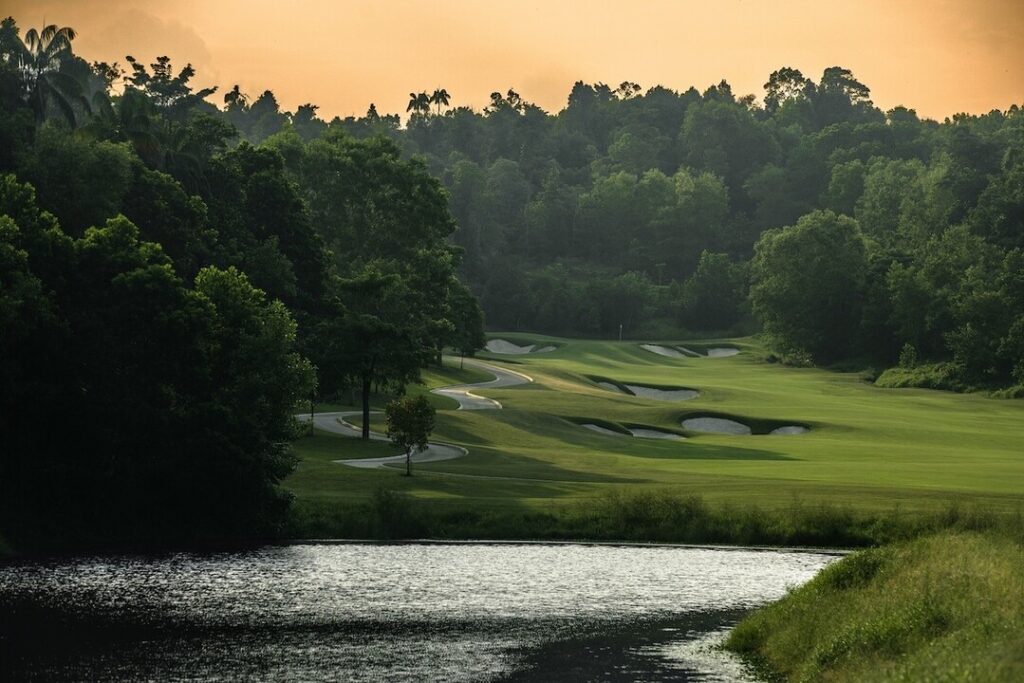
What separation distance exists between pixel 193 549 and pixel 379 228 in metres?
70.2

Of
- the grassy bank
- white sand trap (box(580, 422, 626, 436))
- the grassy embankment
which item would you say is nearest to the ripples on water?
the grassy bank

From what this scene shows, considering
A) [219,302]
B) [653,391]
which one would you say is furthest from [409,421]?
[653,391]

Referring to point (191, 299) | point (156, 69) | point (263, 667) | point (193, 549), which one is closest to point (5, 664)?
point (263, 667)

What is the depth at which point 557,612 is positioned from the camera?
35219mm

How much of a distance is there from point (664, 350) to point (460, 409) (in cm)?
9123

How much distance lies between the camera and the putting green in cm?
5475

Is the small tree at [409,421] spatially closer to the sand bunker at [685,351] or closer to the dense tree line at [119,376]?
the dense tree line at [119,376]

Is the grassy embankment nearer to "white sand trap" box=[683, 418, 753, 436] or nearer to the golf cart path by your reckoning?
"white sand trap" box=[683, 418, 753, 436]

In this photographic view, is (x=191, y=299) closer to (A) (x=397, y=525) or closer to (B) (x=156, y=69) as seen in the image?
(A) (x=397, y=525)

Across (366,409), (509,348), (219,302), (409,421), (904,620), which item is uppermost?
(219,302)

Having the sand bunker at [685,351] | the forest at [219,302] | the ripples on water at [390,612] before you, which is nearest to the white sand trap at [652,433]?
the forest at [219,302]

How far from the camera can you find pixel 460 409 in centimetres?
9175

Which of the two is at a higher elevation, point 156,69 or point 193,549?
point 156,69

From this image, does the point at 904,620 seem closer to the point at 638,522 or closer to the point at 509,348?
the point at 638,522
